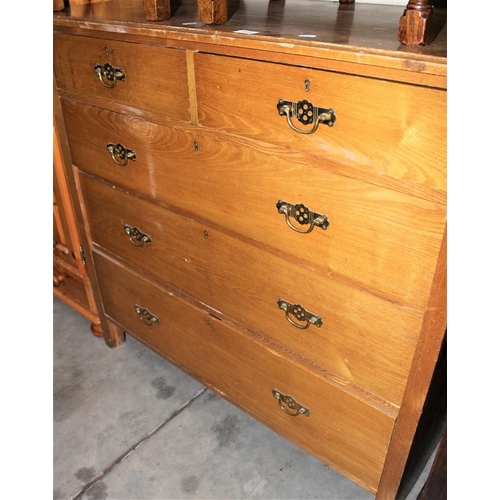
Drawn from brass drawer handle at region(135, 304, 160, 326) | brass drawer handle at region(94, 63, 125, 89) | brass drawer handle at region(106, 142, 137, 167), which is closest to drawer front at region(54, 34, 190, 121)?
brass drawer handle at region(94, 63, 125, 89)

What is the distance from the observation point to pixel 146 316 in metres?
1.58

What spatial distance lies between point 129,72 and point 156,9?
0.52 feet

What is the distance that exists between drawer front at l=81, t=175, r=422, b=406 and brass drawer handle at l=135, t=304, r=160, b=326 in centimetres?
17

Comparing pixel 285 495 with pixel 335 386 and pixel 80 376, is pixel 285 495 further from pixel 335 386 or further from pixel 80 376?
pixel 80 376

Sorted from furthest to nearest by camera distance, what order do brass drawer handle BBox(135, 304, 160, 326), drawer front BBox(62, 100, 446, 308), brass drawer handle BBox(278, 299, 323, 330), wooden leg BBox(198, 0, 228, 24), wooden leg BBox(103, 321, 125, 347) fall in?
1. wooden leg BBox(103, 321, 125, 347)
2. brass drawer handle BBox(135, 304, 160, 326)
3. brass drawer handle BBox(278, 299, 323, 330)
4. wooden leg BBox(198, 0, 228, 24)
5. drawer front BBox(62, 100, 446, 308)

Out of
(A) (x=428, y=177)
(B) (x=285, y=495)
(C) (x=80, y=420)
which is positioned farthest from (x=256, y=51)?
(C) (x=80, y=420)

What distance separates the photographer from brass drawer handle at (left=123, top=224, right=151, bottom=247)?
4.55ft

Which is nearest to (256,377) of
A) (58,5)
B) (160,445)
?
(160,445)

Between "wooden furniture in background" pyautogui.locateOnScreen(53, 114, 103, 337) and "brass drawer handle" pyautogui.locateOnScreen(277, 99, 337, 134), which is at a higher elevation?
"brass drawer handle" pyautogui.locateOnScreen(277, 99, 337, 134)

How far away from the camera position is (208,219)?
1182 millimetres

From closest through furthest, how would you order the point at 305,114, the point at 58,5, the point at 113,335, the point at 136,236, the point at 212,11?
the point at 305,114
the point at 212,11
the point at 58,5
the point at 136,236
the point at 113,335

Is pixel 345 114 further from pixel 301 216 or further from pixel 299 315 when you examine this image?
pixel 299 315

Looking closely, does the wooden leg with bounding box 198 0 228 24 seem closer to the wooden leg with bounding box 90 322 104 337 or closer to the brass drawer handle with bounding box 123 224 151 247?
the brass drawer handle with bounding box 123 224 151 247

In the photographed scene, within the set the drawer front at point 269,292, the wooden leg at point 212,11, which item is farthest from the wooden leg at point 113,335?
the wooden leg at point 212,11
